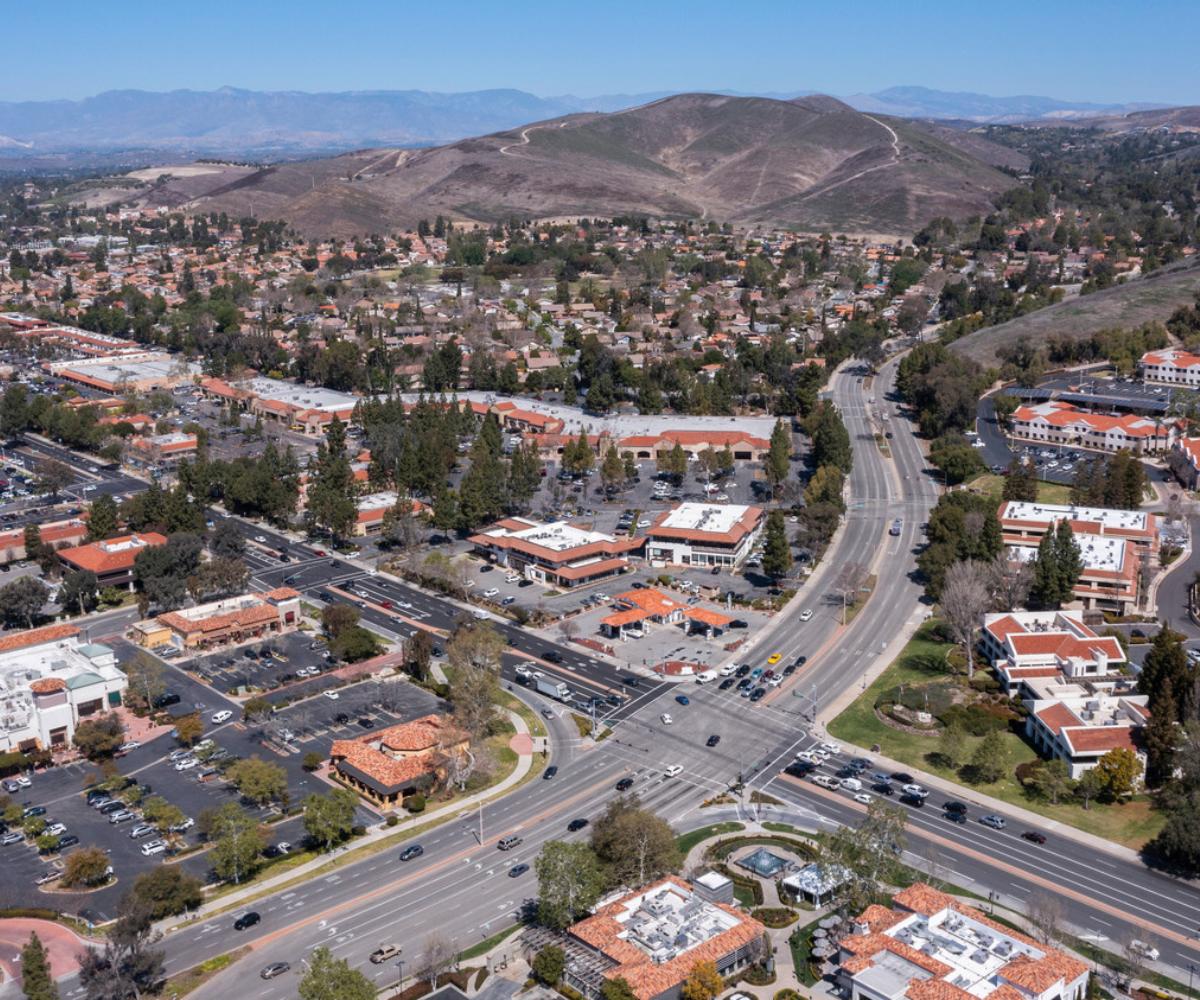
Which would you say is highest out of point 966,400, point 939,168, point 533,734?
point 939,168

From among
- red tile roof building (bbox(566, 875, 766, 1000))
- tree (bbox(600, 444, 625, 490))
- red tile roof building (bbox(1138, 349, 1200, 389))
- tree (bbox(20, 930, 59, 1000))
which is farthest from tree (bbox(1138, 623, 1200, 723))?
red tile roof building (bbox(1138, 349, 1200, 389))

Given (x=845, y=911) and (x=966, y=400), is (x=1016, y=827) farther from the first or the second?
(x=966, y=400)

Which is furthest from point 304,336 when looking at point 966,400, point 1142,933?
point 1142,933

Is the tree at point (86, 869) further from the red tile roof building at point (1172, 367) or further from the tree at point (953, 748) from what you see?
the red tile roof building at point (1172, 367)

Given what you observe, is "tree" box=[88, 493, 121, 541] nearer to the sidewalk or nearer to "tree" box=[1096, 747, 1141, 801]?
the sidewalk

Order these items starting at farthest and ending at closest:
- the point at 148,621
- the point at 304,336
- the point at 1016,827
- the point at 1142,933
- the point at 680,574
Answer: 1. the point at 304,336
2. the point at 680,574
3. the point at 148,621
4. the point at 1016,827
5. the point at 1142,933

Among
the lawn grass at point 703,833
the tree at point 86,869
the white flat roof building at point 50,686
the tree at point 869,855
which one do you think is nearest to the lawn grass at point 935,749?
the lawn grass at point 703,833

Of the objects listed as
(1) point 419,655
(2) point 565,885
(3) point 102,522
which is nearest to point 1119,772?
(2) point 565,885
